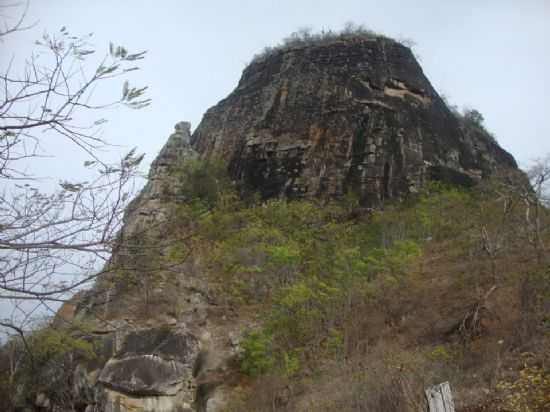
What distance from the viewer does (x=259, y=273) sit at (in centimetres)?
1252

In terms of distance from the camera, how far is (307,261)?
12664mm

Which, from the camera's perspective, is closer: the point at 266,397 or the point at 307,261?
the point at 266,397

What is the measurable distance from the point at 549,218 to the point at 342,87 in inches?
416

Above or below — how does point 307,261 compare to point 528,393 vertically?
above

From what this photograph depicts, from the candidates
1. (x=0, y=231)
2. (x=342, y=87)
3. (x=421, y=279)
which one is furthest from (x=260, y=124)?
(x=0, y=231)

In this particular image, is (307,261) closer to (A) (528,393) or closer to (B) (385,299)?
(B) (385,299)

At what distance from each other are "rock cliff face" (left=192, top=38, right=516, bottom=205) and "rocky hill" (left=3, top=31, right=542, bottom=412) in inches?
2.6

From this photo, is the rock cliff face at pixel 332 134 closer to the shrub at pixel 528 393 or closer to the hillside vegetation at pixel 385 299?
the hillside vegetation at pixel 385 299

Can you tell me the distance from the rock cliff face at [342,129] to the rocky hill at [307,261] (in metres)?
0.06

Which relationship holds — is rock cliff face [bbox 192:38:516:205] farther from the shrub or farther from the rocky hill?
the shrub

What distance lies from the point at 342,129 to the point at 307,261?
8126 millimetres

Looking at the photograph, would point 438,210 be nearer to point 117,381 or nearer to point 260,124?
point 260,124

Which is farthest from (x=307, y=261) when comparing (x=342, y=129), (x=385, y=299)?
(x=342, y=129)

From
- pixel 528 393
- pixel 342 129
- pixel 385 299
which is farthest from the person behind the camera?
pixel 342 129
